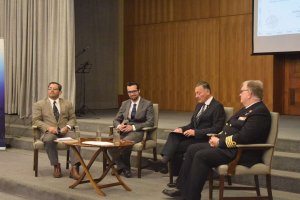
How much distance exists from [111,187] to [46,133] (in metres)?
1.21

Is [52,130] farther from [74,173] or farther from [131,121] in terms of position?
[131,121]

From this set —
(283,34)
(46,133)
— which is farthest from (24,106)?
(283,34)

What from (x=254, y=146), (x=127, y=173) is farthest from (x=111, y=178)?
(x=254, y=146)

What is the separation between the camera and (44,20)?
8.65 metres

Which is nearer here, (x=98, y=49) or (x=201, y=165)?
(x=201, y=165)

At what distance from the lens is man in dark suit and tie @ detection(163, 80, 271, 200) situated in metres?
4.29

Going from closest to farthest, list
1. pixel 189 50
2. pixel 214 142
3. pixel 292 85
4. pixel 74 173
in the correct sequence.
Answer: pixel 214 142, pixel 74 173, pixel 292 85, pixel 189 50

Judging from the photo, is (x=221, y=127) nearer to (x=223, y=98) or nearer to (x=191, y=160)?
(x=191, y=160)

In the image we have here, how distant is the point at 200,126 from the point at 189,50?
5140 mm

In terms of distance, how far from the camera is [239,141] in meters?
4.30

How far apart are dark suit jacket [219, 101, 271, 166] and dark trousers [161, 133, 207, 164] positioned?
0.75 meters

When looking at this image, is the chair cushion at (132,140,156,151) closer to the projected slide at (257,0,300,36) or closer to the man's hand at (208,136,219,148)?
the man's hand at (208,136,219,148)

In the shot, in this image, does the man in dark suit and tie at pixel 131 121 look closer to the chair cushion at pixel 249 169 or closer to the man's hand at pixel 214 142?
the man's hand at pixel 214 142

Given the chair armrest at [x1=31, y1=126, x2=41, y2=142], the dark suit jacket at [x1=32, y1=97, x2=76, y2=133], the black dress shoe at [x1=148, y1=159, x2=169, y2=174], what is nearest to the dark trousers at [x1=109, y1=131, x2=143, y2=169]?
the black dress shoe at [x1=148, y1=159, x2=169, y2=174]
